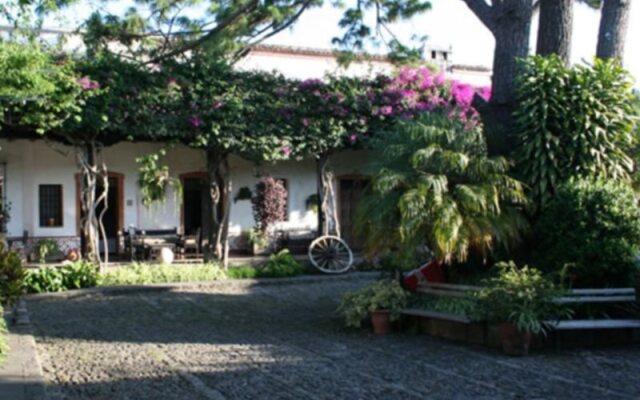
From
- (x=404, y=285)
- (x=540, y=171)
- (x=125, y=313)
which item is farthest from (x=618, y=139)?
(x=125, y=313)

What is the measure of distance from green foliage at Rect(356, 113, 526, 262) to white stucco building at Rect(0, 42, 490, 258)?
6988 millimetres

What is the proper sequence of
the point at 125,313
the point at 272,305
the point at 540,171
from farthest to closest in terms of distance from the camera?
the point at 272,305 < the point at 125,313 < the point at 540,171

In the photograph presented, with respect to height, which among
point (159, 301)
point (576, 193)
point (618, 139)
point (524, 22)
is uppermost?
point (524, 22)

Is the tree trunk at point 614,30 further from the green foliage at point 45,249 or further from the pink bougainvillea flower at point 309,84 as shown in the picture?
the green foliage at point 45,249

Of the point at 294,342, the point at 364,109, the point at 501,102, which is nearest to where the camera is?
the point at 294,342

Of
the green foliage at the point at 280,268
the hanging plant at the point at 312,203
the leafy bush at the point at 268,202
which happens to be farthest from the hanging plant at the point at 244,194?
the green foliage at the point at 280,268

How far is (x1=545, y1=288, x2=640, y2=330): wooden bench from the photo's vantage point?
26.9ft

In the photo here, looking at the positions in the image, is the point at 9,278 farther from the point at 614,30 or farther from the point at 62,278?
the point at 614,30

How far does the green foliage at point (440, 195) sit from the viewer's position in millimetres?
9031

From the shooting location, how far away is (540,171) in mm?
9617

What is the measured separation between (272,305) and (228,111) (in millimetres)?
4976

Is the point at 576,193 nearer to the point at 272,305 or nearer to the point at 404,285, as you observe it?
the point at 404,285

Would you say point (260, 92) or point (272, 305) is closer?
point (272, 305)

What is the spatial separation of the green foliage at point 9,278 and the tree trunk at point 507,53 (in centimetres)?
674
